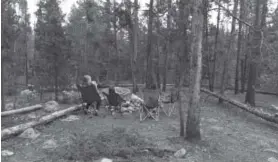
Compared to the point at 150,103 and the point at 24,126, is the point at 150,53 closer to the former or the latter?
the point at 150,103

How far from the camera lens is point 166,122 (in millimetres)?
6566

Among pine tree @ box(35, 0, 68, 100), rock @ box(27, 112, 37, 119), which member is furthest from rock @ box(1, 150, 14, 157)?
pine tree @ box(35, 0, 68, 100)

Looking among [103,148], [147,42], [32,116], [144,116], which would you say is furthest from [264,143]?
[147,42]

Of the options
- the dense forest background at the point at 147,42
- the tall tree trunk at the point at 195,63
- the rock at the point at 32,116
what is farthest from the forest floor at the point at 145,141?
the dense forest background at the point at 147,42

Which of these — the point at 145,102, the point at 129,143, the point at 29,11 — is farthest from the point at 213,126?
the point at 29,11

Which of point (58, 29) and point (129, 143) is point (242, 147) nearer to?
point (129, 143)

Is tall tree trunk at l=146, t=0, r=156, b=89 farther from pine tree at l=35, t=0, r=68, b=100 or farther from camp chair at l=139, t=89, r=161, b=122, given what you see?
pine tree at l=35, t=0, r=68, b=100

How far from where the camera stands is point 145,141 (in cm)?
471

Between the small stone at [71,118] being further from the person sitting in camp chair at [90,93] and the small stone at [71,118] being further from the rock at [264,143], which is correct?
the rock at [264,143]

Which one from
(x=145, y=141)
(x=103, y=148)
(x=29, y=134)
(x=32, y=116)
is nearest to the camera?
(x=103, y=148)

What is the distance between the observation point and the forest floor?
13.0ft

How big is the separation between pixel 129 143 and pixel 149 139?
2.52 feet

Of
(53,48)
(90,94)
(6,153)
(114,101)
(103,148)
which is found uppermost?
(53,48)

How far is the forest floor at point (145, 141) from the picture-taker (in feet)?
13.0
